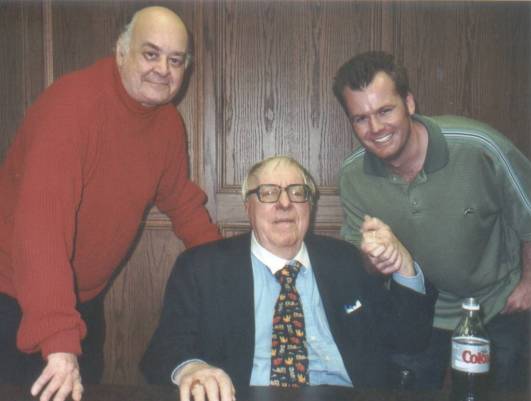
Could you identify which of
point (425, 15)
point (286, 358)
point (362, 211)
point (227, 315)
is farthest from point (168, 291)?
point (425, 15)

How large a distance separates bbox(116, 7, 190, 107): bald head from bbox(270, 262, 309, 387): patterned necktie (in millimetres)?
674

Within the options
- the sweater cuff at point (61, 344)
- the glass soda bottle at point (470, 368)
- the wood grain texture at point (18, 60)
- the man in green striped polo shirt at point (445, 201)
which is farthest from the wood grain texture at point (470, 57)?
the sweater cuff at point (61, 344)

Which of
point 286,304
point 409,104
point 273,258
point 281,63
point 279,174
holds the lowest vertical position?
point 286,304

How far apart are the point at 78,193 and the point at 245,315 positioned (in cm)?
58

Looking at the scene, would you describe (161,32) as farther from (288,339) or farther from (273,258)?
(288,339)

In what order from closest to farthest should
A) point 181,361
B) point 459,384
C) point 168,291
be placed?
point 459,384 < point 181,361 < point 168,291

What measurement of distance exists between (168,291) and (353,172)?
78cm

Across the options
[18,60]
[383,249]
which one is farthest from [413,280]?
[18,60]

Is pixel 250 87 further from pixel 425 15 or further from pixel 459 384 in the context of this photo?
pixel 459 384

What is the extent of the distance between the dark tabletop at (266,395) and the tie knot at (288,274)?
443 mm

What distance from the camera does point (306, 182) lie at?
5.81ft

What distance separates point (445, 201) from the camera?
1875mm

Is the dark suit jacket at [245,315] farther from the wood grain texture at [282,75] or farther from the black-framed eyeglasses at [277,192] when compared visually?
the wood grain texture at [282,75]

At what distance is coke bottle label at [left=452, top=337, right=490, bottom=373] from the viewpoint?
1.23 metres
